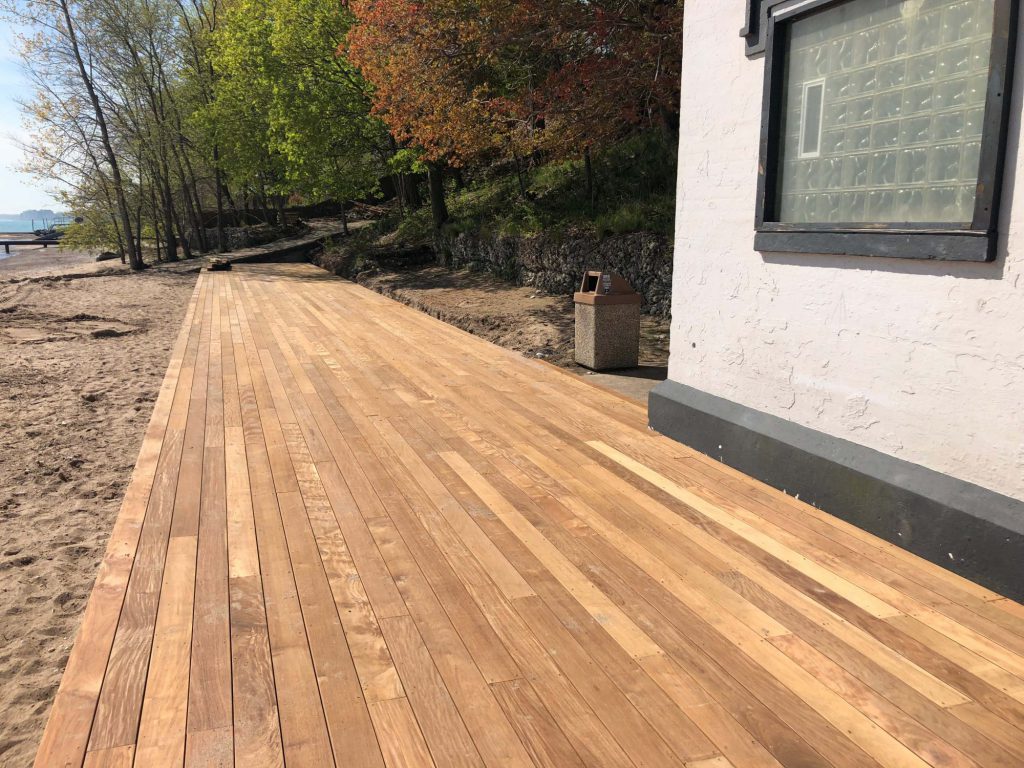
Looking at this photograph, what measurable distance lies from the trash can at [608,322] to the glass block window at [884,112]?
2.92m

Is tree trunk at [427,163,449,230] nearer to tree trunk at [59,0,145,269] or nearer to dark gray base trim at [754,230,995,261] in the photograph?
tree trunk at [59,0,145,269]

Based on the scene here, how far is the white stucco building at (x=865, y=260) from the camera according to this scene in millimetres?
2584

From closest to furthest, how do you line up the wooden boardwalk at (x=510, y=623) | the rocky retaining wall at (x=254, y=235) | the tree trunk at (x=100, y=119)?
the wooden boardwalk at (x=510, y=623) → the tree trunk at (x=100, y=119) → the rocky retaining wall at (x=254, y=235)

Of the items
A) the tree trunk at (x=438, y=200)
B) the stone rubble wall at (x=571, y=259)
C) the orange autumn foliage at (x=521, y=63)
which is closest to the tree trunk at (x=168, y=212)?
the tree trunk at (x=438, y=200)

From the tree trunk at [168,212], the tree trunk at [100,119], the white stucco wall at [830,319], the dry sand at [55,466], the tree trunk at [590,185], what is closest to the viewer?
the dry sand at [55,466]

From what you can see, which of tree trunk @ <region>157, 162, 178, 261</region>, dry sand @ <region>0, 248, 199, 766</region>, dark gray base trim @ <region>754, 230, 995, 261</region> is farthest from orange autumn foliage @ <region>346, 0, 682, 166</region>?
tree trunk @ <region>157, 162, 178, 261</region>

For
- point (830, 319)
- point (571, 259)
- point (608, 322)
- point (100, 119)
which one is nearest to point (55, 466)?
point (608, 322)

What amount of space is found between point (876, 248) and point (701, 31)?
1.77 metres

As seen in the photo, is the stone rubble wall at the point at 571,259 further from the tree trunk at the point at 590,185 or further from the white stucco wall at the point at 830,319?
the white stucco wall at the point at 830,319

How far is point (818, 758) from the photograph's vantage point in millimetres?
1840

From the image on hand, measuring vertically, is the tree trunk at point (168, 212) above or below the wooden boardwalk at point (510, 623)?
above

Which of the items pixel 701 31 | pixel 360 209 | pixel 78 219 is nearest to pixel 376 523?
pixel 701 31

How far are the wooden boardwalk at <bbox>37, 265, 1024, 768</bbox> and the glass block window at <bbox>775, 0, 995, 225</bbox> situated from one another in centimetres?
143

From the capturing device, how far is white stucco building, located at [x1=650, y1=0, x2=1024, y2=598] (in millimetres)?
2584
